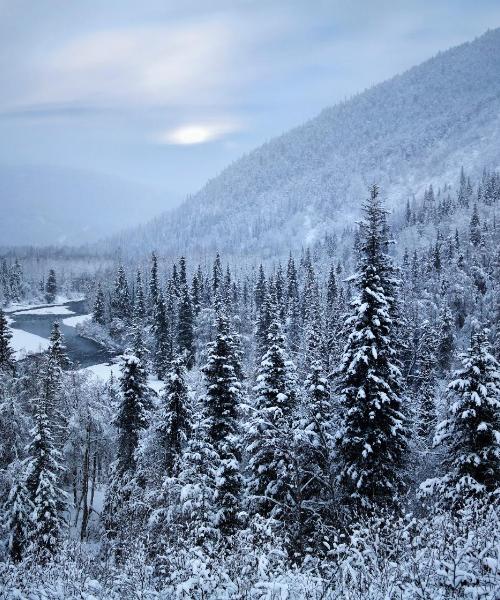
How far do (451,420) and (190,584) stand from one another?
42.0ft

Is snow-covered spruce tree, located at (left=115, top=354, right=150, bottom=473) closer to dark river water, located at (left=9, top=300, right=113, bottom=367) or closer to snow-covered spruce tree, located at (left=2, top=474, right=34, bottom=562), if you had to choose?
snow-covered spruce tree, located at (left=2, top=474, right=34, bottom=562)

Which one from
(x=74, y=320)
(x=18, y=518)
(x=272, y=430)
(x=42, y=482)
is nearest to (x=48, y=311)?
(x=74, y=320)

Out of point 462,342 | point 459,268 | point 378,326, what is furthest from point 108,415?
point 459,268

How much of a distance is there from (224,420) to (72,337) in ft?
290

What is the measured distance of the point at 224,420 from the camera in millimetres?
21062

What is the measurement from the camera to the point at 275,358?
66.7 feet

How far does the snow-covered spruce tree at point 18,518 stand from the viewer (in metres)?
21.5

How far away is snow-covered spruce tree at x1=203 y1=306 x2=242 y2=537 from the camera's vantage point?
64.6 ft

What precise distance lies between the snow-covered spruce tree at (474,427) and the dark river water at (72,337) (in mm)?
52502

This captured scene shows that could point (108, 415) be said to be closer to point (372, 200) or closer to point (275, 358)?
point (275, 358)

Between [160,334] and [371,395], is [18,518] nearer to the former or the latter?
[371,395]

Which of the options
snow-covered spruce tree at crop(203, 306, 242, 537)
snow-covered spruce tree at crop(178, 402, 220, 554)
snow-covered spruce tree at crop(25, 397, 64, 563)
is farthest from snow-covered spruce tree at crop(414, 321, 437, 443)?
snow-covered spruce tree at crop(25, 397, 64, 563)

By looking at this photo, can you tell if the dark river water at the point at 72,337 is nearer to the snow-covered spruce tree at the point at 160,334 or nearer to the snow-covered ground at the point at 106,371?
the snow-covered ground at the point at 106,371

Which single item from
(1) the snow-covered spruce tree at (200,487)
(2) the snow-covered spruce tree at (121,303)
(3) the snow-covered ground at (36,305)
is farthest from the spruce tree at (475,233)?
(3) the snow-covered ground at (36,305)
